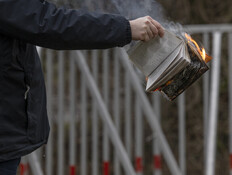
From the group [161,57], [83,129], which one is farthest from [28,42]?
[83,129]

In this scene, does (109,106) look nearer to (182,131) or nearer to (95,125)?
(95,125)

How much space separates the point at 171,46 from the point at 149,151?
363cm

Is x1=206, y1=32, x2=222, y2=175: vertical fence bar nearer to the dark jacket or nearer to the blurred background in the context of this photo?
the blurred background

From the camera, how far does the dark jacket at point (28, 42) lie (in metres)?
1.98

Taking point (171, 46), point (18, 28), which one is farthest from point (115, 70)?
point (18, 28)

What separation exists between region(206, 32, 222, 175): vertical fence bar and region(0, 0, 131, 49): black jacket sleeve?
230cm

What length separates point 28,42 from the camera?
206 centimetres

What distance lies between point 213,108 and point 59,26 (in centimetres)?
254

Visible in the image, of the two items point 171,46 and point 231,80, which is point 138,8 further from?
point 231,80

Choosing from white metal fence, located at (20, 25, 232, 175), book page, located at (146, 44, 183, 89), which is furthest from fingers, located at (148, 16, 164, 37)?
white metal fence, located at (20, 25, 232, 175)

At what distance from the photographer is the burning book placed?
2199 mm

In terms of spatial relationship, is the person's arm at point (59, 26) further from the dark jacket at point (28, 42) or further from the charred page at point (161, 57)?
the charred page at point (161, 57)

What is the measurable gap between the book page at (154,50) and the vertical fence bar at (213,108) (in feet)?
6.69

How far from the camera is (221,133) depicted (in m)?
5.71
